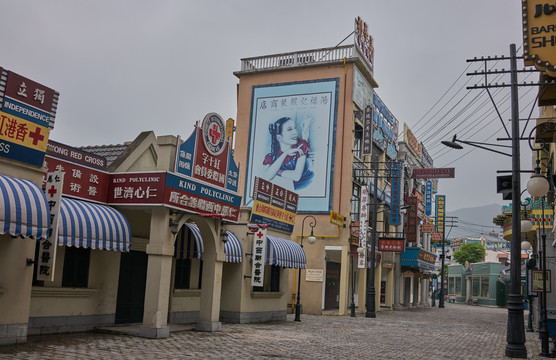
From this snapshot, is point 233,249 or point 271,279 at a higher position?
point 233,249

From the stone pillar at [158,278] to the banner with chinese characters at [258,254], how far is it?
19.6 ft

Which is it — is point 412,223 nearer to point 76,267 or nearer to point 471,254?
A: point 76,267

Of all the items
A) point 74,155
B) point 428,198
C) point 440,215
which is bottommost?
point 74,155

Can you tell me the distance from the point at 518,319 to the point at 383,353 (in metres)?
3.82

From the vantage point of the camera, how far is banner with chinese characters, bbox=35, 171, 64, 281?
12531mm

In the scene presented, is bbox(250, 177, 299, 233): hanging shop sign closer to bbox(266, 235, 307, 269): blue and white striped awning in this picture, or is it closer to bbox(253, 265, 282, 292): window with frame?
bbox(266, 235, 307, 269): blue and white striped awning

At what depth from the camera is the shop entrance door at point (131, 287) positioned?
17969 millimetres

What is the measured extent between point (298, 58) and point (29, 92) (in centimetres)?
2344

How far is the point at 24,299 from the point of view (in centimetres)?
1227

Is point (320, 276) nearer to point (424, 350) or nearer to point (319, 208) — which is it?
point (319, 208)

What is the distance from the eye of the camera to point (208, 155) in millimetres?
17562

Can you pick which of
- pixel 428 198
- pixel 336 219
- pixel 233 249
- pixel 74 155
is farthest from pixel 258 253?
pixel 428 198

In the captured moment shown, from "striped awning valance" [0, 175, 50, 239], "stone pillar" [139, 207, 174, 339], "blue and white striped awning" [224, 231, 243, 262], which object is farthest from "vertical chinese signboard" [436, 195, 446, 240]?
"striped awning valance" [0, 175, 50, 239]

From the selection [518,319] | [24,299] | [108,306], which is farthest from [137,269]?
[518,319]
